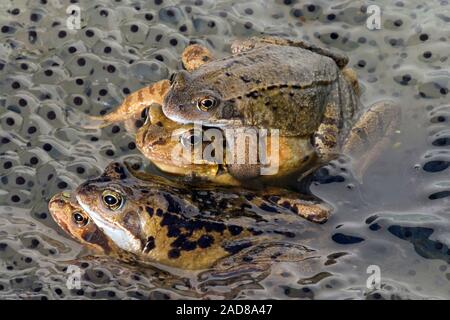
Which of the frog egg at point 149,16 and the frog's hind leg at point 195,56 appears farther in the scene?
the frog egg at point 149,16

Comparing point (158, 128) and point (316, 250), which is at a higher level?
point (158, 128)

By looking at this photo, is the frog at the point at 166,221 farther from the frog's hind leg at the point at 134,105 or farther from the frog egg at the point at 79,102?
the frog egg at the point at 79,102

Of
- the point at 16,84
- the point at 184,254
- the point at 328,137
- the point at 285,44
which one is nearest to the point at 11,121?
the point at 16,84

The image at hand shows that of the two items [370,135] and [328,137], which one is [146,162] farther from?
[370,135]

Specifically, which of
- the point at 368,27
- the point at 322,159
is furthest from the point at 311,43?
the point at 322,159

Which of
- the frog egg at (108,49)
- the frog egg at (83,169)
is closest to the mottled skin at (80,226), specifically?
the frog egg at (83,169)

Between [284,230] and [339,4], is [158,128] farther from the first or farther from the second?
[339,4]
